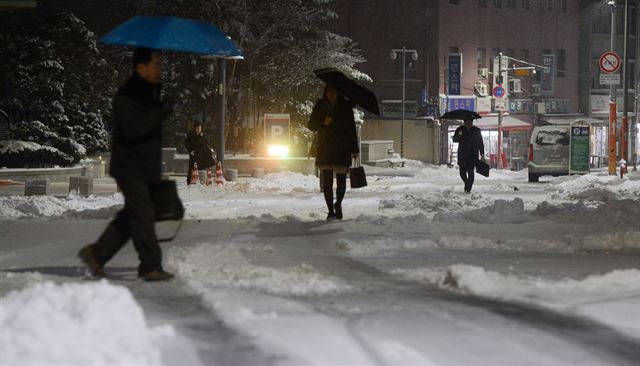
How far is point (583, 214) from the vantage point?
13.2 m

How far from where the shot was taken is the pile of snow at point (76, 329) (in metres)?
4.66

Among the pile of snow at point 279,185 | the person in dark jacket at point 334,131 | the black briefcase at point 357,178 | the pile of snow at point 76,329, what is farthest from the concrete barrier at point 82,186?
the pile of snow at point 76,329

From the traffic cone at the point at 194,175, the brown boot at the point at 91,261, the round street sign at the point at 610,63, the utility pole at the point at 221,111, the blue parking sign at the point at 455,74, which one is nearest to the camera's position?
the brown boot at the point at 91,261

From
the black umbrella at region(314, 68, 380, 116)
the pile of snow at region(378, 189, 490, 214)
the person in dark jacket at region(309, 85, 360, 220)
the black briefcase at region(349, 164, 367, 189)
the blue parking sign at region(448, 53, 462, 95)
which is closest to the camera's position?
the black umbrella at region(314, 68, 380, 116)

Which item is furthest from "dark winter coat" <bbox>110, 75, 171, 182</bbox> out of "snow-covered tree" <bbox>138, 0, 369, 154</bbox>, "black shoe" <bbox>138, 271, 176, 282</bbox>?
"snow-covered tree" <bbox>138, 0, 369, 154</bbox>

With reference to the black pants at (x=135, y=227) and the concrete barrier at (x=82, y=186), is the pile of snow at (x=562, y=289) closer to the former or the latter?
the black pants at (x=135, y=227)

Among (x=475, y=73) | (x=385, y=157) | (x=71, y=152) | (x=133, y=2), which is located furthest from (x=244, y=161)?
(x=475, y=73)

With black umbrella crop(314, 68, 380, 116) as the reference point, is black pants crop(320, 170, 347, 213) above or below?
below

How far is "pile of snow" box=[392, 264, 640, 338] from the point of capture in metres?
6.44

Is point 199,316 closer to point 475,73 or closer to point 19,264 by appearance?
point 19,264

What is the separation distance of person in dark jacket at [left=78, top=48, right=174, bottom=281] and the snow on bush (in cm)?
2346

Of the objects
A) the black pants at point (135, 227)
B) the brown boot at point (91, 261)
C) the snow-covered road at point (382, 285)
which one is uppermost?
the black pants at point (135, 227)

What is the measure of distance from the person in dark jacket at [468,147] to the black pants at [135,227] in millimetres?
14835

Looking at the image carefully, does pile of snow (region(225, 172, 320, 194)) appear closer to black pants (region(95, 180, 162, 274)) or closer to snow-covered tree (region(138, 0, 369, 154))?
A: snow-covered tree (region(138, 0, 369, 154))
